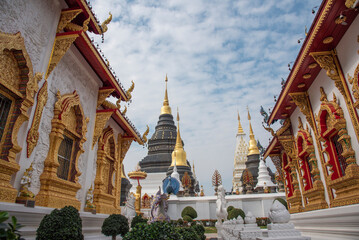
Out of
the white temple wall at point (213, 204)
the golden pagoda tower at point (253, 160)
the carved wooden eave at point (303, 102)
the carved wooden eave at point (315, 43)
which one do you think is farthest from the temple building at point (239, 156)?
the carved wooden eave at point (315, 43)

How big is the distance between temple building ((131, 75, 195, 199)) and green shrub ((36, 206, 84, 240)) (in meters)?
27.4

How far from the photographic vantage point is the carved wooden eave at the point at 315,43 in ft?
16.6

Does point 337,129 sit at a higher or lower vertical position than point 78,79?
lower

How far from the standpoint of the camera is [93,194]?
8.68 m

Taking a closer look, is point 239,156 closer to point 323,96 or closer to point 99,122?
point 99,122

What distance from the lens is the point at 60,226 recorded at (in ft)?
14.7

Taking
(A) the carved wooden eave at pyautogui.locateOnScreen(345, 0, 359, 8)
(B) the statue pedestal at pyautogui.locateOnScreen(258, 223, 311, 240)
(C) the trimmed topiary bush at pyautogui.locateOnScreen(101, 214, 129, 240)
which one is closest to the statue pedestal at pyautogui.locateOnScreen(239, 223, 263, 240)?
(B) the statue pedestal at pyautogui.locateOnScreen(258, 223, 311, 240)

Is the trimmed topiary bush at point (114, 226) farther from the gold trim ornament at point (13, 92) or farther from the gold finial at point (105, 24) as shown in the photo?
the gold finial at point (105, 24)

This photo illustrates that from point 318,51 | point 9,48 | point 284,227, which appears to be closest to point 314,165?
point 318,51

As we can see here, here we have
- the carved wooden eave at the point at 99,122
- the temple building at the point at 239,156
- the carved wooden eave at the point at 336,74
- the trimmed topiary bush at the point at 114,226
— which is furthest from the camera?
the temple building at the point at 239,156

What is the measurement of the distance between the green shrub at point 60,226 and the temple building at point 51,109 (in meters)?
0.50

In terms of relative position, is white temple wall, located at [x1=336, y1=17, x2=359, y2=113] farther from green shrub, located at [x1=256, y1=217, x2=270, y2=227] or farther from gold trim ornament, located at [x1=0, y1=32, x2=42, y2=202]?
green shrub, located at [x1=256, y1=217, x2=270, y2=227]

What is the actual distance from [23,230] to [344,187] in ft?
23.1

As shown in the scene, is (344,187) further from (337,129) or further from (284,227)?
(284,227)
